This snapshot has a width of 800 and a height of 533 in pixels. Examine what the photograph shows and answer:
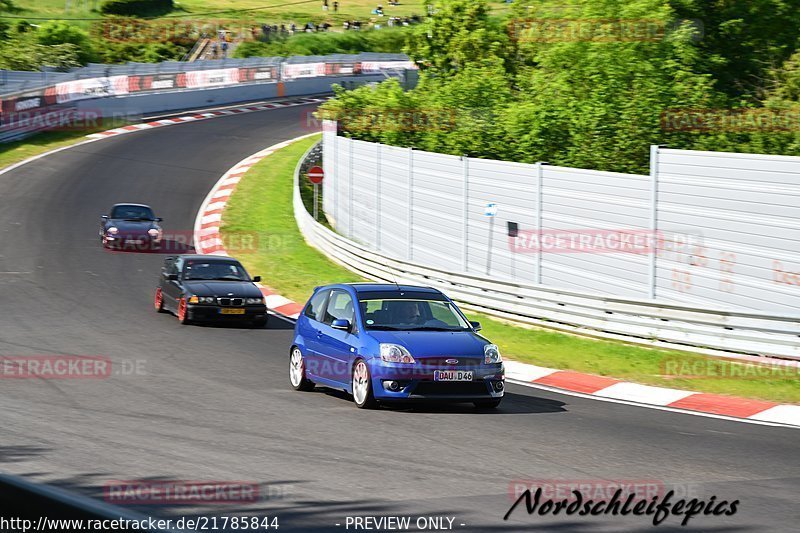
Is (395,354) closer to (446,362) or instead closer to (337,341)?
(446,362)

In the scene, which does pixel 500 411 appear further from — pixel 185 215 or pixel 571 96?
pixel 185 215

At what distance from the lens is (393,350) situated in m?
12.9

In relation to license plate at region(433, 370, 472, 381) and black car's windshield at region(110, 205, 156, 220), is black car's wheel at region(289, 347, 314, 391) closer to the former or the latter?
license plate at region(433, 370, 472, 381)

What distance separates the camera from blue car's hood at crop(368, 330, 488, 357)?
42.3ft

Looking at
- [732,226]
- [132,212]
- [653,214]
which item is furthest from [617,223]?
[132,212]

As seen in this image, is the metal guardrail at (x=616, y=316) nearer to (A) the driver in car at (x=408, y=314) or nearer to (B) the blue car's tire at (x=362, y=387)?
(A) the driver in car at (x=408, y=314)

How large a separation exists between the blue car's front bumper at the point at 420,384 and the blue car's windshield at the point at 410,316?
89 cm

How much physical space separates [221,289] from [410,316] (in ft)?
27.0

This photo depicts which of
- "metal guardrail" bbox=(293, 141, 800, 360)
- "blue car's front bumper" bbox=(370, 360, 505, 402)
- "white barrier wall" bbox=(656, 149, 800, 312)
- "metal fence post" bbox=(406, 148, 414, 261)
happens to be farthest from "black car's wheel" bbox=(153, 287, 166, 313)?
"blue car's front bumper" bbox=(370, 360, 505, 402)

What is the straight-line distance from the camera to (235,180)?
41375 mm

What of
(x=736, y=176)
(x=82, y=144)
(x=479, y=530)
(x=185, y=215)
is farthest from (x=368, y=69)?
(x=479, y=530)

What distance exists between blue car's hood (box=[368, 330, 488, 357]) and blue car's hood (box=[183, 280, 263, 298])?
8187mm

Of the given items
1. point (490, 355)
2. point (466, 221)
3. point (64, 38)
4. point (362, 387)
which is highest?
point (64, 38)

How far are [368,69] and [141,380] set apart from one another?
66514mm
